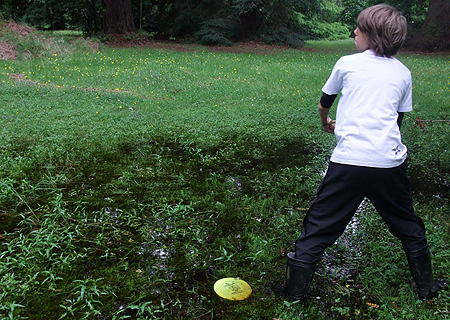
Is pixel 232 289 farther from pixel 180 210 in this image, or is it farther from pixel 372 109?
pixel 372 109

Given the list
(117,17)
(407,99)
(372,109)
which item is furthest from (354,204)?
(117,17)

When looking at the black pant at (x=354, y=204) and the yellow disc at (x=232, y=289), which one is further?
the yellow disc at (x=232, y=289)

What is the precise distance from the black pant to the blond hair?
70 cm

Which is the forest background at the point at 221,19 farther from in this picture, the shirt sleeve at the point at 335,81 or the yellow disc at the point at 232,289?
the yellow disc at the point at 232,289

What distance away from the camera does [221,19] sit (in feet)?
66.0

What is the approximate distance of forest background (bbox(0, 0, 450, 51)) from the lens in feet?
62.5

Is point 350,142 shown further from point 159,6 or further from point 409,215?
point 159,6

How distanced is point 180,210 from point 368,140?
2.09 metres

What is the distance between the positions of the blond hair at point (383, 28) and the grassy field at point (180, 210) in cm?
153

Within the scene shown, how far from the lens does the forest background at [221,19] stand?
62.5 feet

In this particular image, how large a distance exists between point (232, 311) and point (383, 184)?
4.08 feet

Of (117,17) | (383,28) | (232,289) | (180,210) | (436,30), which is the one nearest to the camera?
(383,28)

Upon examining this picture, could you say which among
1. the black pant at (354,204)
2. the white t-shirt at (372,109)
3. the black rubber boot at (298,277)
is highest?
the white t-shirt at (372,109)

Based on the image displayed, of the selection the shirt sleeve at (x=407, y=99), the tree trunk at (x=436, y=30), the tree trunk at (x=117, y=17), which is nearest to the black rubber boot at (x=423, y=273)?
the shirt sleeve at (x=407, y=99)
